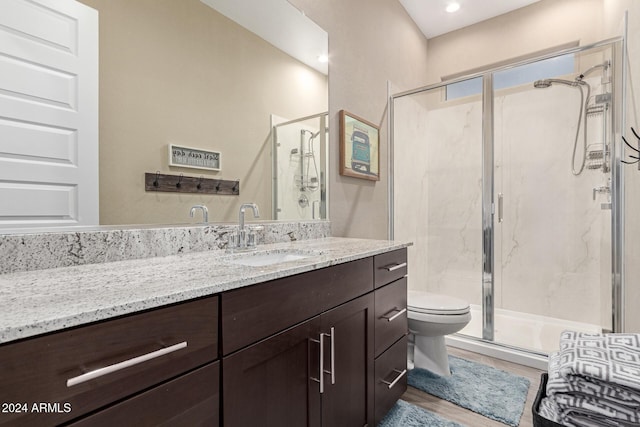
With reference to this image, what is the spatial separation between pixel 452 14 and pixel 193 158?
289cm

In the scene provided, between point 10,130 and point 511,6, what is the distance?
362 centimetres

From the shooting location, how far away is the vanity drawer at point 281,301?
0.77 meters

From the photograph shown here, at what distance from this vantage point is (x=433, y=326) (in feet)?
6.05

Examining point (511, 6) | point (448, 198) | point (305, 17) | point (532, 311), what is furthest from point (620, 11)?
point (532, 311)

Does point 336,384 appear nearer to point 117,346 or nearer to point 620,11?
point 117,346

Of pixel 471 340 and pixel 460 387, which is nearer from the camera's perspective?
pixel 460 387

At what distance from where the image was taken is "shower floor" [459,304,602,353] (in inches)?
91.1

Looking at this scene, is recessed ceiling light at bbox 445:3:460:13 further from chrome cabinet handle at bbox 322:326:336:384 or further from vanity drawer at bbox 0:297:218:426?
vanity drawer at bbox 0:297:218:426

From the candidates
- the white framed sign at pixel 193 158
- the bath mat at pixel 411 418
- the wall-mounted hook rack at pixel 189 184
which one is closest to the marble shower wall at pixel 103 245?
the wall-mounted hook rack at pixel 189 184

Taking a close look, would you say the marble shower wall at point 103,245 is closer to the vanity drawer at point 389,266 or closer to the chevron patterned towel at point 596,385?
the vanity drawer at point 389,266

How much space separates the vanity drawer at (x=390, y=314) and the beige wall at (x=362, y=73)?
2.10 ft

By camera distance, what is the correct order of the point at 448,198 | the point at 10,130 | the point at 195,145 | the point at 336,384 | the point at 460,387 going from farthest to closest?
the point at 448,198 < the point at 460,387 < the point at 195,145 < the point at 336,384 < the point at 10,130

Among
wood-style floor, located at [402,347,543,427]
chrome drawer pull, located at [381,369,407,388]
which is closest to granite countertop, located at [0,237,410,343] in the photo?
chrome drawer pull, located at [381,369,407,388]

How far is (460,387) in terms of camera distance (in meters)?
1.82
